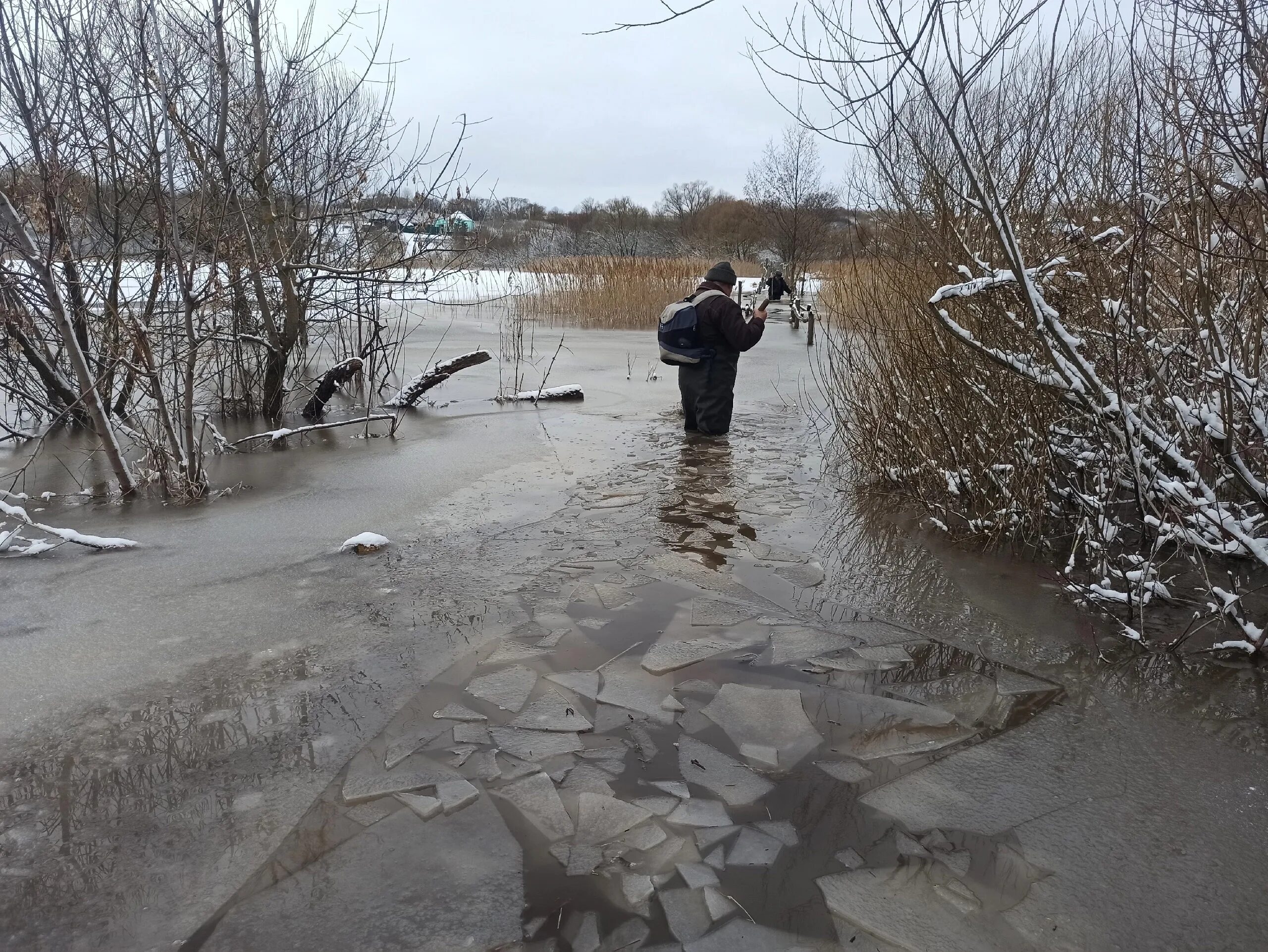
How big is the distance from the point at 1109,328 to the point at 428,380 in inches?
251

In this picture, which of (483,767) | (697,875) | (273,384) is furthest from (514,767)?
(273,384)

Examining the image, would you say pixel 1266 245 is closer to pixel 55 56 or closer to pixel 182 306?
pixel 182 306

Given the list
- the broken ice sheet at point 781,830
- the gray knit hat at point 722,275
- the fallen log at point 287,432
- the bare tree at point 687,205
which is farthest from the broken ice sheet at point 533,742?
the bare tree at point 687,205

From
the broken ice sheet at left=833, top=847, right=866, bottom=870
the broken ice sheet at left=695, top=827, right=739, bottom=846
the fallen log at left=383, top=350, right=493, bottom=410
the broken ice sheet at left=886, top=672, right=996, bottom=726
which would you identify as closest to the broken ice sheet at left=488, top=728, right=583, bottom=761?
the broken ice sheet at left=695, top=827, right=739, bottom=846

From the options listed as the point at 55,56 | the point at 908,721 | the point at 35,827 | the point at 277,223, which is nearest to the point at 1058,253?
the point at 908,721

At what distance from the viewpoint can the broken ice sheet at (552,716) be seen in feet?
9.50

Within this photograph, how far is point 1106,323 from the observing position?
139 inches

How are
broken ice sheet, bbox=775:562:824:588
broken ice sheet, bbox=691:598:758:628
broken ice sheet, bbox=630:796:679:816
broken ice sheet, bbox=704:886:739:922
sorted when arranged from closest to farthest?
broken ice sheet, bbox=704:886:739:922
broken ice sheet, bbox=630:796:679:816
broken ice sheet, bbox=691:598:758:628
broken ice sheet, bbox=775:562:824:588

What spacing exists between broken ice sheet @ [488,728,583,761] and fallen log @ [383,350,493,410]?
19.9 feet

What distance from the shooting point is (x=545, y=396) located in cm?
891

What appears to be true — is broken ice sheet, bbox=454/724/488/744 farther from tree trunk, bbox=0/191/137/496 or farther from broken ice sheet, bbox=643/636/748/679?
tree trunk, bbox=0/191/137/496

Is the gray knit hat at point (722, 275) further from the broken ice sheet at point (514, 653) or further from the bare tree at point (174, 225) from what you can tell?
the broken ice sheet at point (514, 653)

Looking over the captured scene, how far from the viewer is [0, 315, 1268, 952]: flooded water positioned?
2.10m

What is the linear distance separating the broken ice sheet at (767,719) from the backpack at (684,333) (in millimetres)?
4192
